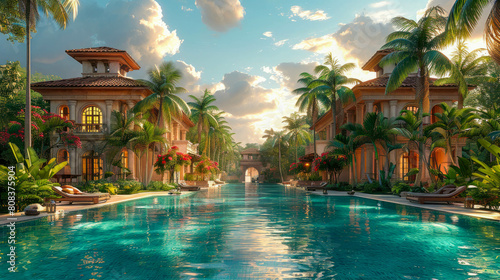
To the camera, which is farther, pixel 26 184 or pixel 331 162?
pixel 331 162

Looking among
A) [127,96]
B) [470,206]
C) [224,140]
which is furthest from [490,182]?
[224,140]

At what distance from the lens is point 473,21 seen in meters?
12.2

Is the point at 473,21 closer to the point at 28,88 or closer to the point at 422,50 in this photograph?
the point at 422,50

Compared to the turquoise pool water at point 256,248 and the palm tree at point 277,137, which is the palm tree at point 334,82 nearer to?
the turquoise pool water at point 256,248

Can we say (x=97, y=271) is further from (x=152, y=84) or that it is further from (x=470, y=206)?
(x=152, y=84)

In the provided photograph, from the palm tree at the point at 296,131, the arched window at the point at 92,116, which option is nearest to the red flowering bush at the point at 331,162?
the arched window at the point at 92,116

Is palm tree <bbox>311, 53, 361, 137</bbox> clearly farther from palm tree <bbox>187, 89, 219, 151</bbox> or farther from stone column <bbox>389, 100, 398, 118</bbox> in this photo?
palm tree <bbox>187, 89, 219, 151</bbox>

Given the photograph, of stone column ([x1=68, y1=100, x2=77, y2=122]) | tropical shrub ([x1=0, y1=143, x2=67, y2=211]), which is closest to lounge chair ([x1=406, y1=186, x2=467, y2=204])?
tropical shrub ([x1=0, y1=143, x2=67, y2=211])

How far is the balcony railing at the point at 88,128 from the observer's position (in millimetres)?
31031

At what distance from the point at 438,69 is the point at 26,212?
22075 millimetres

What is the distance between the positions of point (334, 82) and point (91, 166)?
23.6 m

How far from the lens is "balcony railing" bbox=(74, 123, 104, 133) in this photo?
102ft

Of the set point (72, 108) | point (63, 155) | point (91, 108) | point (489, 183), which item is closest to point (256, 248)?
point (489, 183)

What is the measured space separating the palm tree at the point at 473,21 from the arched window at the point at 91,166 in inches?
1115
